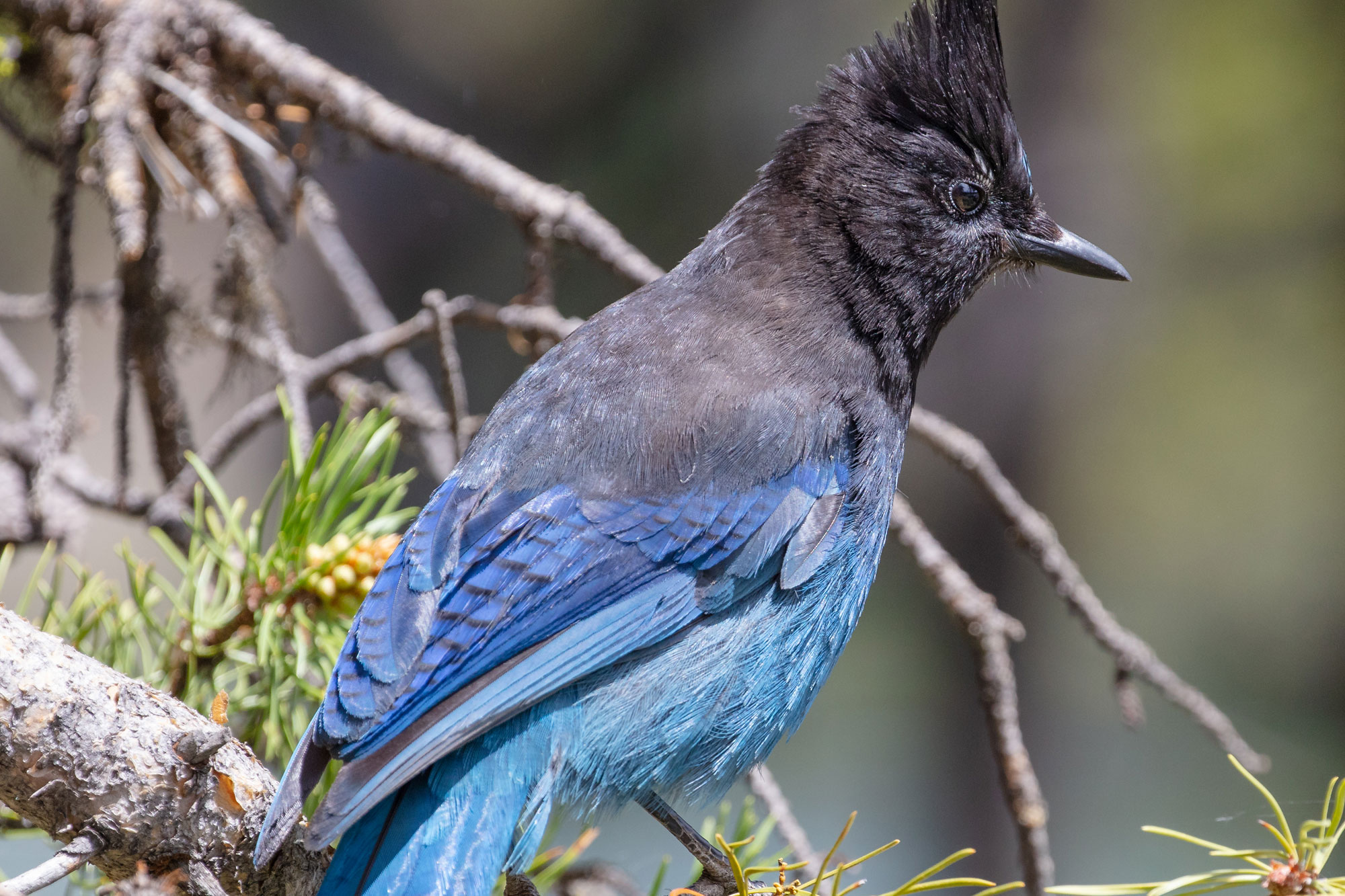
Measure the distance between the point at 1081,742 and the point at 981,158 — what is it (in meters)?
3.11

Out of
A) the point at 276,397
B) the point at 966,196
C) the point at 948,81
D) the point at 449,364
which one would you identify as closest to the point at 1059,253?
the point at 966,196

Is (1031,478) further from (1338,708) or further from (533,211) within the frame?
(533,211)

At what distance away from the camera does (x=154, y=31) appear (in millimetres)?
1838

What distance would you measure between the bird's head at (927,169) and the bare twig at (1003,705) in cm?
43

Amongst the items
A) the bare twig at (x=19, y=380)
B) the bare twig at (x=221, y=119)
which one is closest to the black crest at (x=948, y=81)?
the bare twig at (x=221, y=119)

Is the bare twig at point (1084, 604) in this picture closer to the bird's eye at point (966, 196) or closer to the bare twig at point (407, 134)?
the bird's eye at point (966, 196)

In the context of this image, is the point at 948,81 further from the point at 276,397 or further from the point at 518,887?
the point at 518,887

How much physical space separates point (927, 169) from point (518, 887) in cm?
119

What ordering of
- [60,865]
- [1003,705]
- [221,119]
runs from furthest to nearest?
[221,119], [1003,705], [60,865]

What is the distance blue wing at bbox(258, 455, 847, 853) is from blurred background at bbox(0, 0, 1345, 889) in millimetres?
2331

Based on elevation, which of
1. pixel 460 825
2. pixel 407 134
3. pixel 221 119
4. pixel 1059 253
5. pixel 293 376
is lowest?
pixel 460 825

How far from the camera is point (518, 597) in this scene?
139 centimetres

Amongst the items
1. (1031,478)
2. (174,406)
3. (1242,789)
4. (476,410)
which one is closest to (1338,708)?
(1242,789)

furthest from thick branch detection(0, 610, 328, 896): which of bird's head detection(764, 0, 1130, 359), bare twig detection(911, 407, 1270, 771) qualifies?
bird's head detection(764, 0, 1130, 359)
